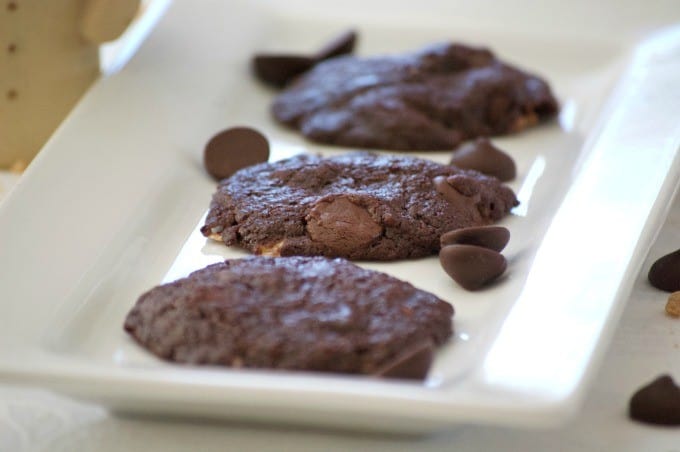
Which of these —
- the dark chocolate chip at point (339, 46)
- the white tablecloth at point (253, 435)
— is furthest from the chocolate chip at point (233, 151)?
the white tablecloth at point (253, 435)

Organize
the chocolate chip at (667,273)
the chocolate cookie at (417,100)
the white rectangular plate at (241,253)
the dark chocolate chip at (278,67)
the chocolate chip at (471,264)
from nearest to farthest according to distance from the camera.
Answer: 1. the white rectangular plate at (241,253)
2. the chocolate chip at (471,264)
3. the chocolate chip at (667,273)
4. the chocolate cookie at (417,100)
5. the dark chocolate chip at (278,67)

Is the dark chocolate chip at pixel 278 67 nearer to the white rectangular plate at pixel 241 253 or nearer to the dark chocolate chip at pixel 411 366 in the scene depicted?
the white rectangular plate at pixel 241 253

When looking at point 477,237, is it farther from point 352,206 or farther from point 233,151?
point 233,151

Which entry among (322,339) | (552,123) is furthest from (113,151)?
(552,123)

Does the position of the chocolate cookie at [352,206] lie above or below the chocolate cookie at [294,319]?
below

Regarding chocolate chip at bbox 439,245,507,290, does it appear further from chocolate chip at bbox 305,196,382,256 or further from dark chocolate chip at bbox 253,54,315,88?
dark chocolate chip at bbox 253,54,315,88

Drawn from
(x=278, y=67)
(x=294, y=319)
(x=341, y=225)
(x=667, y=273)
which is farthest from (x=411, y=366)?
(x=278, y=67)
